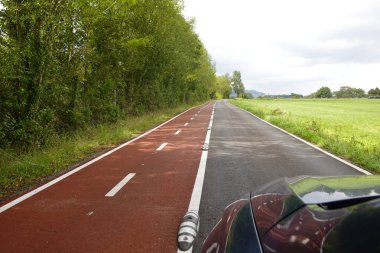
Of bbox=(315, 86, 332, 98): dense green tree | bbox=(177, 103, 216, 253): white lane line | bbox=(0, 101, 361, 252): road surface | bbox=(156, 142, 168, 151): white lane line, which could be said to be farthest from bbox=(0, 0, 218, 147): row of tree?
bbox=(315, 86, 332, 98): dense green tree

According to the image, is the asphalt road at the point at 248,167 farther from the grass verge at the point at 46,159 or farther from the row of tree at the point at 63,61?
the row of tree at the point at 63,61

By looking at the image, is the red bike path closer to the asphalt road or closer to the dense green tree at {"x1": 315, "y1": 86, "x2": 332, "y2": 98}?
the asphalt road

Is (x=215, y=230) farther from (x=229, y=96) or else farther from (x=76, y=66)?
(x=229, y=96)

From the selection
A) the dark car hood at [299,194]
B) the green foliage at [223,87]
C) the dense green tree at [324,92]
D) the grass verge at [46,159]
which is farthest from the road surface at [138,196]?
the dense green tree at [324,92]

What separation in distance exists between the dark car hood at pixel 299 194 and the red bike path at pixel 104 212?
2.40 meters

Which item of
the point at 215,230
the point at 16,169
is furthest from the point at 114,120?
the point at 215,230

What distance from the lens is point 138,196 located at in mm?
6855

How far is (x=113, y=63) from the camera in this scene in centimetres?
1988

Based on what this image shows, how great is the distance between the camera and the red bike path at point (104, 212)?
15.5 ft

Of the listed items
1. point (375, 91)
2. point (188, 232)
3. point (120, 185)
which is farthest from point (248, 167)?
point (375, 91)

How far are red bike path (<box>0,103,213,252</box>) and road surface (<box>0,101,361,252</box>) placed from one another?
0.01 m

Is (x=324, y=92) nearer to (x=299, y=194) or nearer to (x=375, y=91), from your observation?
(x=375, y=91)

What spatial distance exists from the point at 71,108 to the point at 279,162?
31.4ft

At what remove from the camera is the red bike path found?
187 inches
